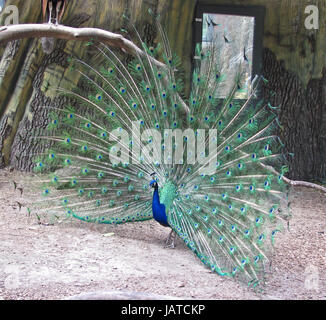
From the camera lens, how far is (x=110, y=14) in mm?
5934

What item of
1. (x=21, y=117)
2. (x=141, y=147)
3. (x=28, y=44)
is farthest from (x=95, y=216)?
(x=28, y=44)

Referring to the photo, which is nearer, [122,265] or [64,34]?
[122,265]

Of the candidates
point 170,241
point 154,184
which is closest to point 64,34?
point 154,184

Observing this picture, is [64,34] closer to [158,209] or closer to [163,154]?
[163,154]

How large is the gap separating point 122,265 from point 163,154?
111 cm

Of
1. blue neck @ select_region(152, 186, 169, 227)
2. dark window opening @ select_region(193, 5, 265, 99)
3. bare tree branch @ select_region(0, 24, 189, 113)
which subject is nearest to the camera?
blue neck @ select_region(152, 186, 169, 227)

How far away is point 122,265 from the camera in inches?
130

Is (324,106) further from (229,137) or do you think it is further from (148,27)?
(229,137)

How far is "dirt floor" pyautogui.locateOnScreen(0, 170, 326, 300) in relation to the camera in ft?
9.49

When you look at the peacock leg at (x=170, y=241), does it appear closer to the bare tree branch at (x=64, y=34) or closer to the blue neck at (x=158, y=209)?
the blue neck at (x=158, y=209)

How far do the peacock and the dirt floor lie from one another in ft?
0.68

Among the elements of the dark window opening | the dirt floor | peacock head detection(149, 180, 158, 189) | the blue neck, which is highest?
the dark window opening

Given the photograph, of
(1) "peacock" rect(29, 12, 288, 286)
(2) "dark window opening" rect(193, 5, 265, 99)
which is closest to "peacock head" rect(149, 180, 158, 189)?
(1) "peacock" rect(29, 12, 288, 286)

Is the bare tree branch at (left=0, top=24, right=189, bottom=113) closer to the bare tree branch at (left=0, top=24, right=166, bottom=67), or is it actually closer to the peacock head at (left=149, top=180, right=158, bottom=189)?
the bare tree branch at (left=0, top=24, right=166, bottom=67)
